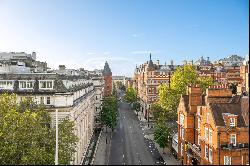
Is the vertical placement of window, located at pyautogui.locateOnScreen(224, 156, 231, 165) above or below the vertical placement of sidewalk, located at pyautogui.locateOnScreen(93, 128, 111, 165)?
above

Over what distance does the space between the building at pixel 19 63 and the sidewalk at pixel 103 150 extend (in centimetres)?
2001

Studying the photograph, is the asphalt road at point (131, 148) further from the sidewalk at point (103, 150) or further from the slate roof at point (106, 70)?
the slate roof at point (106, 70)

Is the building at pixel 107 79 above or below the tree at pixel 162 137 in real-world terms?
above

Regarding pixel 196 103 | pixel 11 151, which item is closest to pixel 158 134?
pixel 196 103

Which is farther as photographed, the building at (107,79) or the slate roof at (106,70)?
the slate roof at (106,70)

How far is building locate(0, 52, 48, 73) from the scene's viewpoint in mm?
70125

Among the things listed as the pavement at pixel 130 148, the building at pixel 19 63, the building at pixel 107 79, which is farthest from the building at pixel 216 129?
the building at pixel 107 79

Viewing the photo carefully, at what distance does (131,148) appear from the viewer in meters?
75.9

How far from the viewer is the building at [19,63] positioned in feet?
230

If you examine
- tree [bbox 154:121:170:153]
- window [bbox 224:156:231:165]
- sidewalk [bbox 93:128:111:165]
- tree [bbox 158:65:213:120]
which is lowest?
sidewalk [bbox 93:128:111:165]

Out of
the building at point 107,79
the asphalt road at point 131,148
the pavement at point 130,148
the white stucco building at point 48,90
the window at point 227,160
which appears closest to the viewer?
the window at point 227,160

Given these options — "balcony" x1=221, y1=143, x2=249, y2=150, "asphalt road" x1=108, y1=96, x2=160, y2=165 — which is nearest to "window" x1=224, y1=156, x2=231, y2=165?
"balcony" x1=221, y1=143, x2=249, y2=150

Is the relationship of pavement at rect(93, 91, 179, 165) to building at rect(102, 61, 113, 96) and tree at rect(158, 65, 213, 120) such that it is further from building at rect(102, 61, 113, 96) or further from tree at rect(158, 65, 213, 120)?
building at rect(102, 61, 113, 96)

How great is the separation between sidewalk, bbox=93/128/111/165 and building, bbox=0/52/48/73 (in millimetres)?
20014
